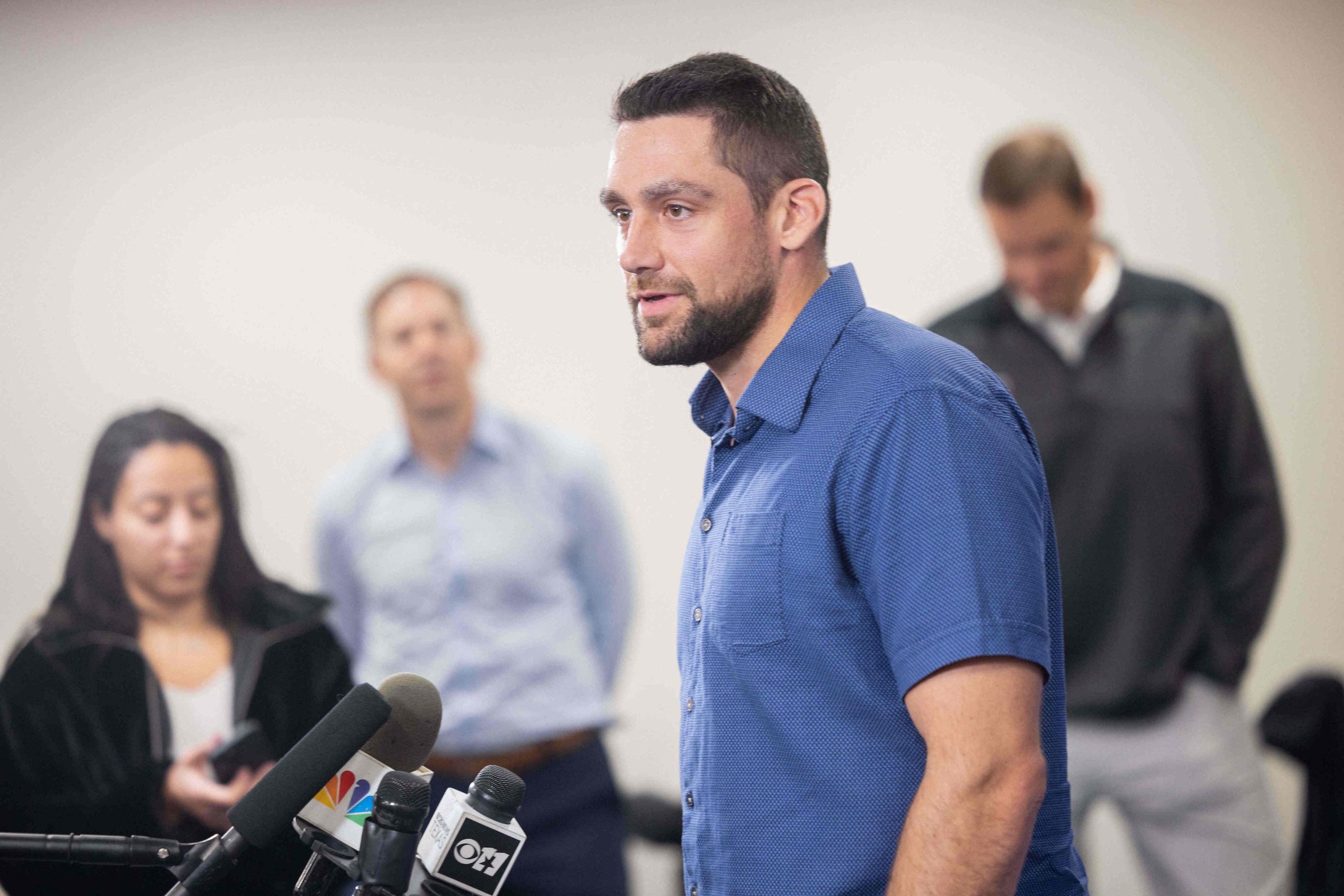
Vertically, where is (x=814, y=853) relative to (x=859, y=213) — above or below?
below

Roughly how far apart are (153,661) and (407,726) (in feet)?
7.12

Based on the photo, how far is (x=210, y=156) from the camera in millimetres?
3721

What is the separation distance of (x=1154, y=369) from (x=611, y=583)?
1.62m

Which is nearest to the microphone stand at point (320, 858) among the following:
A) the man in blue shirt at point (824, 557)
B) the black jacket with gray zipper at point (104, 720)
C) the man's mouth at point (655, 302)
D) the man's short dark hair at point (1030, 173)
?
the man in blue shirt at point (824, 557)

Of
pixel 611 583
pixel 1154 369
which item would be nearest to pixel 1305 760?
pixel 1154 369

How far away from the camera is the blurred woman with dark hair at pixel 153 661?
2947mm

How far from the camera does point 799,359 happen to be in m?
1.28

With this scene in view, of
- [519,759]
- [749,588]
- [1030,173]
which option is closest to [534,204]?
[1030,173]

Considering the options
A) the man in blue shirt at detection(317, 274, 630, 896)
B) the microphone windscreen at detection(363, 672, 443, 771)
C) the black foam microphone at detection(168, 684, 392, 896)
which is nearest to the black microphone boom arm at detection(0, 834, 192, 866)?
the black foam microphone at detection(168, 684, 392, 896)

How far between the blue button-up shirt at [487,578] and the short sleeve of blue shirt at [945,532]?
227 centimetres

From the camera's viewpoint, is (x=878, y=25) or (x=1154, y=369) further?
(x=878, y=25)

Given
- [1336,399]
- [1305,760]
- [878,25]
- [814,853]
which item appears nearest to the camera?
[814,853]

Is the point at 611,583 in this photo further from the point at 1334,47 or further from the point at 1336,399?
the point at 1334,47

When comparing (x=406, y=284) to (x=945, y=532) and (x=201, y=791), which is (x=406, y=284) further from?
(x=945, y=532)
